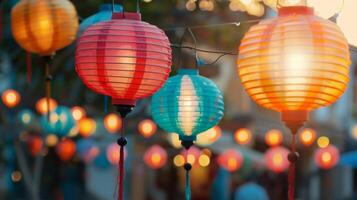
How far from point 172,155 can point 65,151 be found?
2035mm

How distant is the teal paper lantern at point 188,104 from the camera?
4227mm

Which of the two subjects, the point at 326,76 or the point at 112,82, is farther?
the point at 112,82

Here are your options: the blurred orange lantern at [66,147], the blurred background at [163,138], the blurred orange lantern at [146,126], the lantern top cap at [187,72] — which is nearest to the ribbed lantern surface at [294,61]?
the lantern top cap at [187,72]

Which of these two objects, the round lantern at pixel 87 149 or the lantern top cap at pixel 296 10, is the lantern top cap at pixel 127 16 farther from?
the round lantern at pixel 87 149

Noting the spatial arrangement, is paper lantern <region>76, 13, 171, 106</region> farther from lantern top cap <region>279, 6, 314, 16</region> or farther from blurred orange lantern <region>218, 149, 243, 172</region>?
blurred orange lantern <region>218, 149, 243, 172</region>

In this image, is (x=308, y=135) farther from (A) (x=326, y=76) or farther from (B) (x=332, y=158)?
(A) (x=326, y=76)

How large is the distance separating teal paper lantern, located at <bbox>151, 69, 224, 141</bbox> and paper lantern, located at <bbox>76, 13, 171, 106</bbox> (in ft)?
2.05

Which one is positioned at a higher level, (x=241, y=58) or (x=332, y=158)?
(x=241, y=58)

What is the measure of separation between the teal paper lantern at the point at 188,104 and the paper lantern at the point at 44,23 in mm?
843

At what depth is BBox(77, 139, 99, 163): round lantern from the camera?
12.6m

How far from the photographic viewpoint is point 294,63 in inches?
122

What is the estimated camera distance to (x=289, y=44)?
309 centimetres

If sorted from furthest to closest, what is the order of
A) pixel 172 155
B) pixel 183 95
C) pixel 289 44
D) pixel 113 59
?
pixel 172 155
pixel 183 95
pixel 113 59
pixel 289 44

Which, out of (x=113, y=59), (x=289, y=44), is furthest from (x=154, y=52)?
(x=289, y=44)
